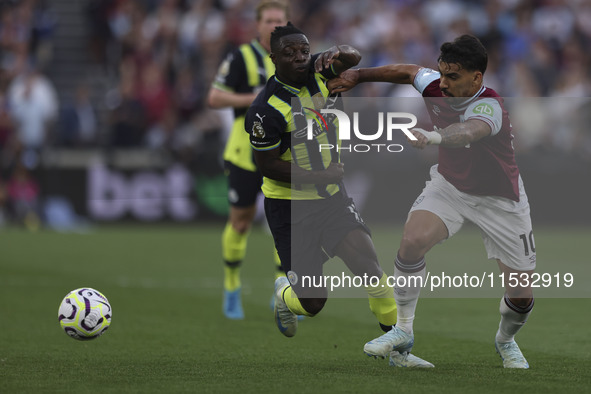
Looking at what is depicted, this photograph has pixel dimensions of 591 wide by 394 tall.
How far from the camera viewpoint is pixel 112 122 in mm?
18125

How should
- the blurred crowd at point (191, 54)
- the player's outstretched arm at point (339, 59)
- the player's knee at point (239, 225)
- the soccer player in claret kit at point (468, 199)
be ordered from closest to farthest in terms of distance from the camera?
the soccer player in claret kit at point (468, 199) → the player's outstretched arm at point (339, 59) → the player's knee at point (239, 225) → the blurred crowd at point (191, 54)

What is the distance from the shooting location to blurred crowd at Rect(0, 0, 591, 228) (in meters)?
17.7

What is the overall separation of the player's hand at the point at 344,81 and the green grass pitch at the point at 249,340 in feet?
3.65

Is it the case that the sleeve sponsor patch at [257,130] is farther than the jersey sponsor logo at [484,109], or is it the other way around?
the sleeve sponsor patch at [257,130]

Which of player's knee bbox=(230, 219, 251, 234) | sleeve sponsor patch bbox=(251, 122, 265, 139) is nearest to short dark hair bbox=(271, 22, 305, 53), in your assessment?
sleeve sponsor patch bbox=(251, 122, 265, 139)

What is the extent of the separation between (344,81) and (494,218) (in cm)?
128

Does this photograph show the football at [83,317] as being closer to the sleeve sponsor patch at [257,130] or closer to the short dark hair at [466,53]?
the sleeve sponsor patch at [257,130]

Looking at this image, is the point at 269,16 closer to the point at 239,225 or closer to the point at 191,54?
the point at 239,225


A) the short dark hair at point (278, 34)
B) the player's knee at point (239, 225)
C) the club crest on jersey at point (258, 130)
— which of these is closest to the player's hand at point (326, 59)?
the short dark hair at point (278, 34)

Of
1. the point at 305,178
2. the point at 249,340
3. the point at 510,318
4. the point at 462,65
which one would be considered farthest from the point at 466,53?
the point at 249,340

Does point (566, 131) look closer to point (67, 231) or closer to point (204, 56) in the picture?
point (204, 56)

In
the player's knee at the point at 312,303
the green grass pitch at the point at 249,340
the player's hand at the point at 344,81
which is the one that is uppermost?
the player's hand at the point at 344,81

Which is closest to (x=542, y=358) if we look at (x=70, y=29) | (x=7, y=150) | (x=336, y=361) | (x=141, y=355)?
(x=336, y=361)

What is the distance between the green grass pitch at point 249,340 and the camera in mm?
5855
